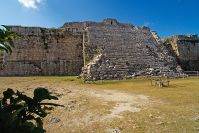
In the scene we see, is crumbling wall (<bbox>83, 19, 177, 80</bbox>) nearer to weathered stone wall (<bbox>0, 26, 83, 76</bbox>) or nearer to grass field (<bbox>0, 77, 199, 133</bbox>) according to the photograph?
weathered stone wall (<bbox>0, 26, 83, 76</bbox>)

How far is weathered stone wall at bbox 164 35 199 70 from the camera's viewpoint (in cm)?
3184

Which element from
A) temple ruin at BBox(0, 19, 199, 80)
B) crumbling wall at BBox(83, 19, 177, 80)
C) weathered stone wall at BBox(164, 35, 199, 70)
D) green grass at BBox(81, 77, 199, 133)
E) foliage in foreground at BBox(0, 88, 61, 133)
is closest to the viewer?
foliage in foreground at BBox(0, 88, 61, 133)

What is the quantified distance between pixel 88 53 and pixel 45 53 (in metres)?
4.29

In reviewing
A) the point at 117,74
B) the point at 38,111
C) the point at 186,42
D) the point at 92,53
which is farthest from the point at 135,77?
the point at 38,111

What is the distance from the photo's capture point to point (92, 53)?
85.9 ft

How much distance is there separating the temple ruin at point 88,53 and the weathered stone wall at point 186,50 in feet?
9.44

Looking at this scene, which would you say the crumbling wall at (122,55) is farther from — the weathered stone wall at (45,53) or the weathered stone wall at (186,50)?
the weathered stone wall at (186,50)

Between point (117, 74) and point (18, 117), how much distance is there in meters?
21.4

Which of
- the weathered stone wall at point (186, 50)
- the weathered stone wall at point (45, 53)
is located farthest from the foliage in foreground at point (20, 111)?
the weathered stone wall at point (186, 50)

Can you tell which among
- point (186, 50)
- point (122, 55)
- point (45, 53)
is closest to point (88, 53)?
point (122, 55)

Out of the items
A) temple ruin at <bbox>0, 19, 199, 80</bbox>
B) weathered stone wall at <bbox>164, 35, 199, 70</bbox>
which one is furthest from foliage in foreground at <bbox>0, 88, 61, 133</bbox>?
weathered stone wall at <bbox>164, 35, 199, 70</bbox>

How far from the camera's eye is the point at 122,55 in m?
25.9

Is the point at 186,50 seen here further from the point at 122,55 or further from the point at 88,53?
the point at 88,53

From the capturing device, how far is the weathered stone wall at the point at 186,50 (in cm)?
3184
